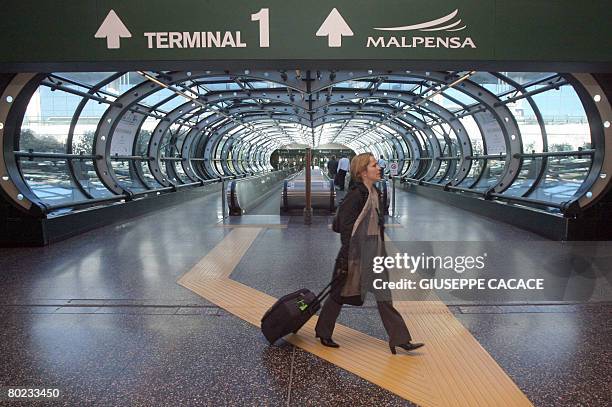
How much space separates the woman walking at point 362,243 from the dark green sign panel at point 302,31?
4.88 feet

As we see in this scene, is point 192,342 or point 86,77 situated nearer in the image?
point 192,342

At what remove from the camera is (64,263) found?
6.59 m

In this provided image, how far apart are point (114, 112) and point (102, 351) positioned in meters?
9.09

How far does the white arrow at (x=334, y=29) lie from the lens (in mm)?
4297

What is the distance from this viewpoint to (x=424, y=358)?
3.46m

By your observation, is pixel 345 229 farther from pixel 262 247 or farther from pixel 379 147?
pixel 379 147

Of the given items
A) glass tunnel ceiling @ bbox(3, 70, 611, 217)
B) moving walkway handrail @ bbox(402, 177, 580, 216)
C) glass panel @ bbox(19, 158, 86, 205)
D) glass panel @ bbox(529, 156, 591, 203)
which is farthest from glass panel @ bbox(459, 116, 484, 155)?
glass panel @ bbox(19, 158, 86, 205)

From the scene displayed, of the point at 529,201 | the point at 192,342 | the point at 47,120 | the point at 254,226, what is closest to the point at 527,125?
the point at 529,201

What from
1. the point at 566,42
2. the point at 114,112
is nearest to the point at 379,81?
the point at 114,112

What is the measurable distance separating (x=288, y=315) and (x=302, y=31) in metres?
2.70

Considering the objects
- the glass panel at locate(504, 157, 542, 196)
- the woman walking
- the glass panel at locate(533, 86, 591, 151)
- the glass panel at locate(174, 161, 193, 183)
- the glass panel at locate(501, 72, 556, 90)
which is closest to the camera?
the woman walking

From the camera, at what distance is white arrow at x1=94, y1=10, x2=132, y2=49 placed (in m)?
4.28
